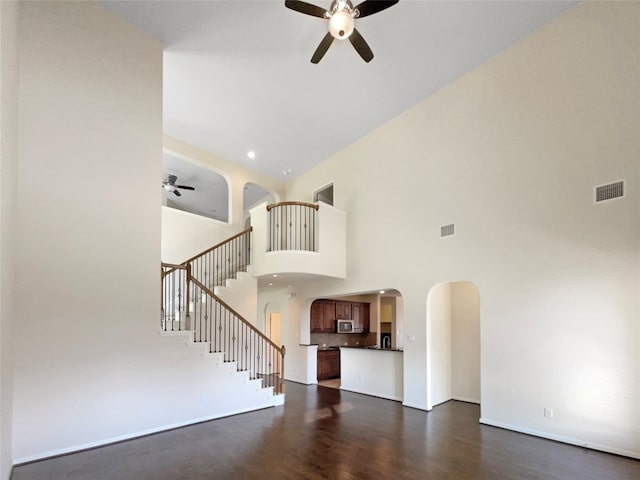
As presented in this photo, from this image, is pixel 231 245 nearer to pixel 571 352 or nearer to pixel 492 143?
pixel 492 143

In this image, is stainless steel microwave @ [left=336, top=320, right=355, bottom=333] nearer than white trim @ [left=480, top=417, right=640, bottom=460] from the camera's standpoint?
No

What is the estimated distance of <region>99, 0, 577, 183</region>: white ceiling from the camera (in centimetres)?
513

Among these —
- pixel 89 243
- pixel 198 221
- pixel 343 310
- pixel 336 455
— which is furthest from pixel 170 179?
pixel 336 455

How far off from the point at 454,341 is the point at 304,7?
22.1 feet

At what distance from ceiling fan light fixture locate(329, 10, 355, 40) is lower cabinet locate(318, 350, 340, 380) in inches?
312

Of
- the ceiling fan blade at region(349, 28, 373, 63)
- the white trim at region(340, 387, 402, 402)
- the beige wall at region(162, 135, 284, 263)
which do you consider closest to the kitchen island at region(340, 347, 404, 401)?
the white trim at region(340, 387, 402, 402)

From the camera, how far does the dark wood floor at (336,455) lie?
3.86 metres

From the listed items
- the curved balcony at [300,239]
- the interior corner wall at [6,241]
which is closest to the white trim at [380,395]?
the curved balcony at [300,239]

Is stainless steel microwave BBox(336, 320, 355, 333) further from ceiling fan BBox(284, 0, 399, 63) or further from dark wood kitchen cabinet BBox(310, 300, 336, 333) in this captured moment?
ceiling fan BBox(284, 0, 399, 63)

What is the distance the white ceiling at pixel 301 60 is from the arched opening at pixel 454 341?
4025 mm

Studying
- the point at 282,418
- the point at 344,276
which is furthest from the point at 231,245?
the point at 282,418

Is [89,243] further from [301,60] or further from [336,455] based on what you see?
[301,60]

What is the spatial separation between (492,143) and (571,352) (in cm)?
345

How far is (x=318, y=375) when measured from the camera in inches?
384
